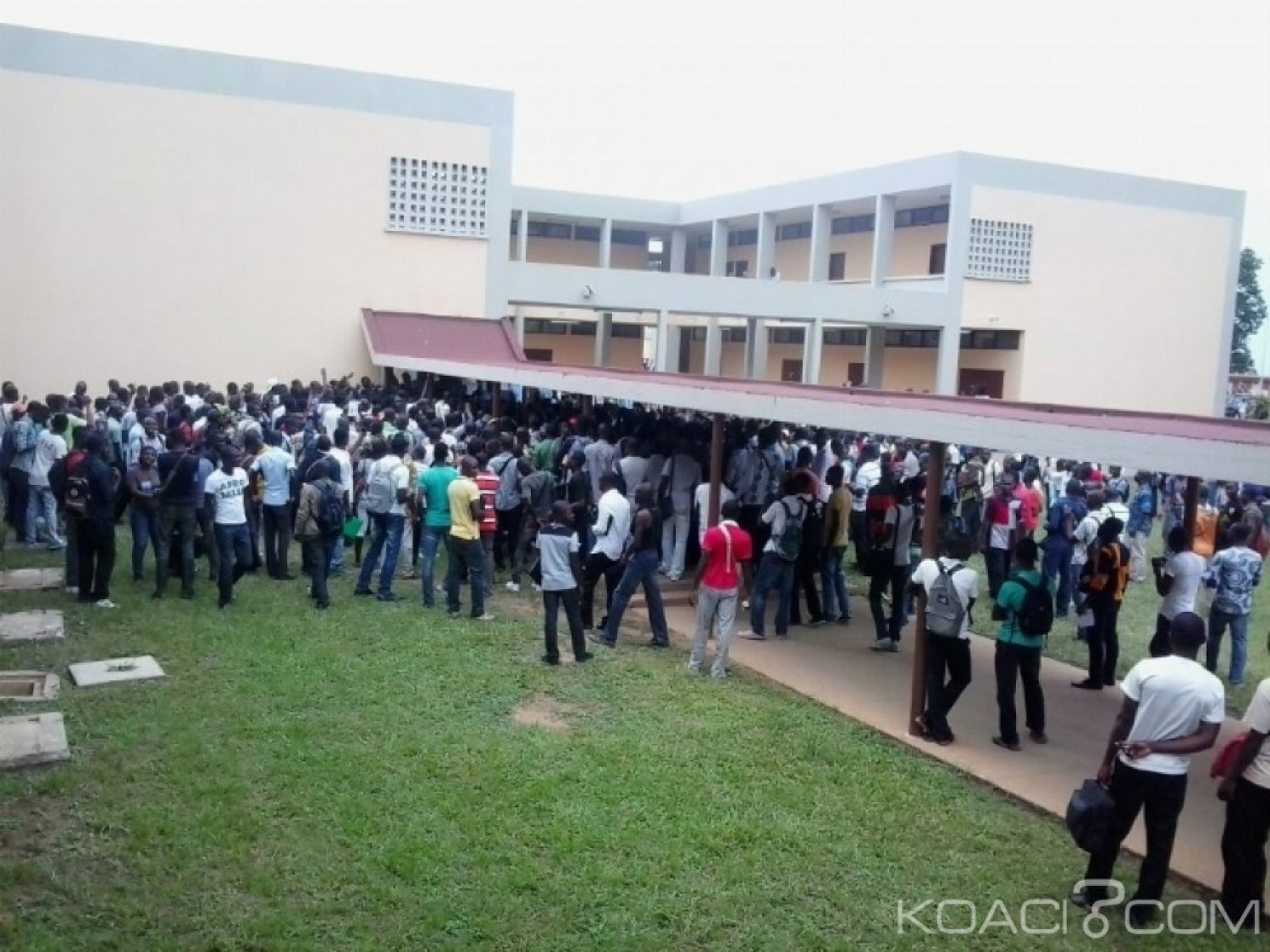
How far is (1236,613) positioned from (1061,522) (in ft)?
6.85

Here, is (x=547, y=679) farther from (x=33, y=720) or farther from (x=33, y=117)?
(x=33, y=117)

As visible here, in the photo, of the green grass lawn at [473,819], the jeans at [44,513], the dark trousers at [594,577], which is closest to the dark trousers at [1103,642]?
the green grass lawn at [473,819]

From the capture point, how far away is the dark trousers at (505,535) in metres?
12.3

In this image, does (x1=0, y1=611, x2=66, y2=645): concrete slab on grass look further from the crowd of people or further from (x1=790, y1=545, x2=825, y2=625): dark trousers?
(x1=790, y1=545, x2=825, y2=625): dark trousers

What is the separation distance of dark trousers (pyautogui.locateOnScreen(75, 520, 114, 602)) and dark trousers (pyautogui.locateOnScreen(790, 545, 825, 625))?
6384 mm

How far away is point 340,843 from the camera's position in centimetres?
580

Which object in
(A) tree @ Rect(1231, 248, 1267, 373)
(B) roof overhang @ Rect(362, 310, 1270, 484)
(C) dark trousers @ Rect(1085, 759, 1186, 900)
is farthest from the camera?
(A) tree @ Rect(1231, 248, 1267, 373)

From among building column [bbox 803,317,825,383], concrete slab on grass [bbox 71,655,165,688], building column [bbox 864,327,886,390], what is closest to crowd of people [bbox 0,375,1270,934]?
concrete slab on grass [bbox 71,655,165,688]

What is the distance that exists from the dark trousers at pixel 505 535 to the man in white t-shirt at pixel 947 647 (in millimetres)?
5454

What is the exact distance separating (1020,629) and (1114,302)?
29.6m

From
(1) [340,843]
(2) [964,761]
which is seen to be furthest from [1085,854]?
(1) [340,843]

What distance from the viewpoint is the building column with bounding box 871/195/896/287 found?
32.3m

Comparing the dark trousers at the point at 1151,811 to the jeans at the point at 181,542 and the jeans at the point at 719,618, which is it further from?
the jeans at the point at 181,542

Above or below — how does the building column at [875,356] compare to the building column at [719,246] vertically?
below
